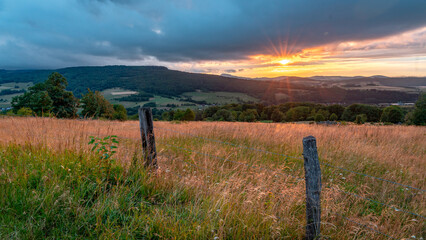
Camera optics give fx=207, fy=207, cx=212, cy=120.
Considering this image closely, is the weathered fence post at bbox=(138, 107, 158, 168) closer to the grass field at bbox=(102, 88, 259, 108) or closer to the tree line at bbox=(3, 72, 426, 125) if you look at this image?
the tree line at bbox=(3, 72, 426, 125)

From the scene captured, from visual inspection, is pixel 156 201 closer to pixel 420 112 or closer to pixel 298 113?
pixel 420 112

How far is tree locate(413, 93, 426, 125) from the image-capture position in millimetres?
45028

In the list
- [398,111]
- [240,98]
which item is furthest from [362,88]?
[398,111]

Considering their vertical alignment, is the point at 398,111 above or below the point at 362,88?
below

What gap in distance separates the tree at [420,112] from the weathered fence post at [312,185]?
60599mm

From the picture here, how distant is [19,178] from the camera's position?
349 centimetres

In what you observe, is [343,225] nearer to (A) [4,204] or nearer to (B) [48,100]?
(A) [4,204]

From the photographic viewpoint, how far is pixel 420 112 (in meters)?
45.5

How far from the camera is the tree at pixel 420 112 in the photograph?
45.0m

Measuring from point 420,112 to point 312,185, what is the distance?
6157 centimetres

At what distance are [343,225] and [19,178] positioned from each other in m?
5.35

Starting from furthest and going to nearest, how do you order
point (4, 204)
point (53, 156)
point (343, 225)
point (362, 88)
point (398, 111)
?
1. point (362, 88)
2. point (398, 111)
3. point (53, 156)
4. point (343, 225)
5. point (4, 204)

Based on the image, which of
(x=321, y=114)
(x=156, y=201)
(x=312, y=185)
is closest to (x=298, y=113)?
(x=321, y=114)

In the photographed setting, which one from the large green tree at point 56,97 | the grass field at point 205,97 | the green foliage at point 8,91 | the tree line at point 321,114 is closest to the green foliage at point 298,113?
the tree line at point 321,114
